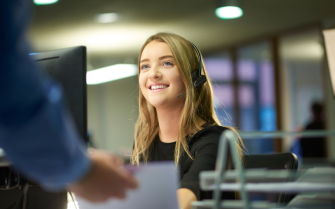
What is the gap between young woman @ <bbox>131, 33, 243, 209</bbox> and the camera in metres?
1.33

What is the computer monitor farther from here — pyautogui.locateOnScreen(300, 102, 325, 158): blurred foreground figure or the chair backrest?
pyautogui.locateOnScreen(300, 102, 325, 158): blurred foreground figure

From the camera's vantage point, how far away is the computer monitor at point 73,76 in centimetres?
97

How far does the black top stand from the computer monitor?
35 cm

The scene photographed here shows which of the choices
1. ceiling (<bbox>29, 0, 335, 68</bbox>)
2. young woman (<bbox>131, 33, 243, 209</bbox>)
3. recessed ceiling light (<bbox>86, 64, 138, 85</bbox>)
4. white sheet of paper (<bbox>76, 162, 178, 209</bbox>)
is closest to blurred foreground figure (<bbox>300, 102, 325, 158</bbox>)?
ceiling (<bbox>29, 0, 335, 68</bbox>)

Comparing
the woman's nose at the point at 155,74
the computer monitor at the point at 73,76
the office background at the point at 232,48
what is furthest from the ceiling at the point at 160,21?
the computer monitor at the point at 73,76

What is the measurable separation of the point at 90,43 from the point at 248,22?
9.48 ft

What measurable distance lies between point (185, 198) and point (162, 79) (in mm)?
652

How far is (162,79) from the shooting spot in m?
1.41

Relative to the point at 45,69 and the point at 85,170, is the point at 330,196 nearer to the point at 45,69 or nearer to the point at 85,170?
the point at 85,170

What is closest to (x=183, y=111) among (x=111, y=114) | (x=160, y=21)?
(x=160, y=21)

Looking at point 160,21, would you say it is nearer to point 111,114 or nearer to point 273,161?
point 111,114

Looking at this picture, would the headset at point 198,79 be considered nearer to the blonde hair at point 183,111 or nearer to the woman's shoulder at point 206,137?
the blonde hair at point 183,111

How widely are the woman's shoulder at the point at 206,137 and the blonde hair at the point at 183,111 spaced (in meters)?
0.04

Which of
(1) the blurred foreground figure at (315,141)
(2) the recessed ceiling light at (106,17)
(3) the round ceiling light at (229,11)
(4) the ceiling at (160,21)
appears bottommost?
(1) the blurred foreground figure at (315,141)
